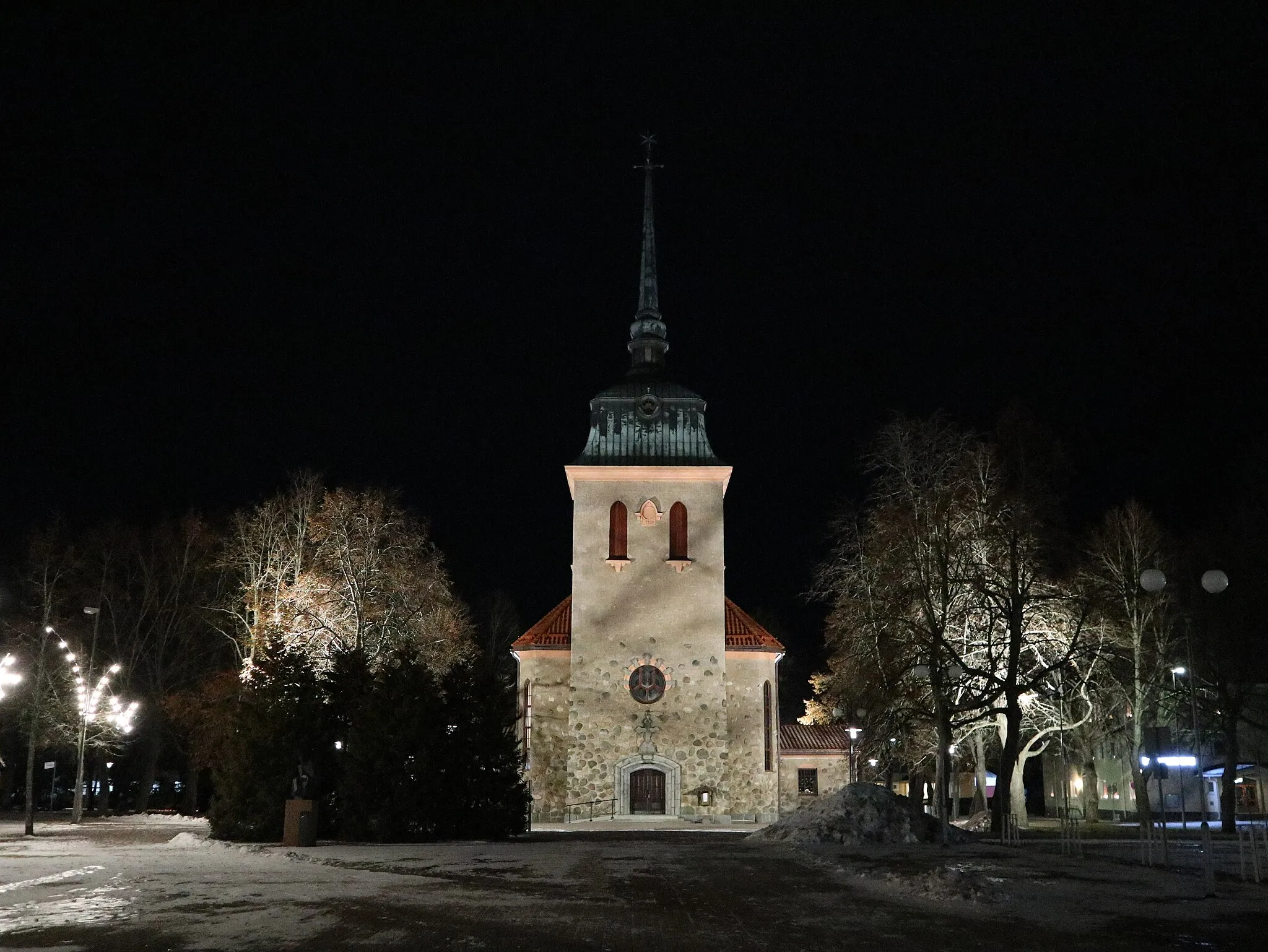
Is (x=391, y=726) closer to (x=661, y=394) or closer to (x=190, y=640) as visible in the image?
(x=661, y=394)

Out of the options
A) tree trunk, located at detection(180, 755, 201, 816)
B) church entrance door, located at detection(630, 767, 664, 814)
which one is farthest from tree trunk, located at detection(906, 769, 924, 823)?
tree trunk, located at detection(180, 755, 201, 816)

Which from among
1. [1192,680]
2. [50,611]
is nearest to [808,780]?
[50,611]

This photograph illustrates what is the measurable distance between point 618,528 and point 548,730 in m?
8.10

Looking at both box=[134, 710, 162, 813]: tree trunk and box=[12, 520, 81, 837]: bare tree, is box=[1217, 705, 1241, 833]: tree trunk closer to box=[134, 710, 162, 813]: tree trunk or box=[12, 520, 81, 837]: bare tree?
box=[12, 520, 81, 837]: bare tree

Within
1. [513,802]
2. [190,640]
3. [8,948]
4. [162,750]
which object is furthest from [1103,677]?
[162,750]

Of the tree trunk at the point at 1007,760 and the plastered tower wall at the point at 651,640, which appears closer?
the tree trunk at the point at 1007,760

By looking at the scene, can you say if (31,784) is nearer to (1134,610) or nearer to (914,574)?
(914,574)

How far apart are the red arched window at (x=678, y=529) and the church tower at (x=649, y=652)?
47 mm

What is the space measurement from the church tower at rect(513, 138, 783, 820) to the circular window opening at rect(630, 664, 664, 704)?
0.05m

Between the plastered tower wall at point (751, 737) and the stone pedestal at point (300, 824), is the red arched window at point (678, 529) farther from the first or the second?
the stone pedestal at point (300, 824)

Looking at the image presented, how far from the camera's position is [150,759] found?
1980 inches

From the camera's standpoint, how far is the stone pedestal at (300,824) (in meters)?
25.7

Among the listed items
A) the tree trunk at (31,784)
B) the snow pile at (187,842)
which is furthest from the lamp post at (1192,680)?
the tree trunk at (31,784)

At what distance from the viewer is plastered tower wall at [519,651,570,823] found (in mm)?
42094
